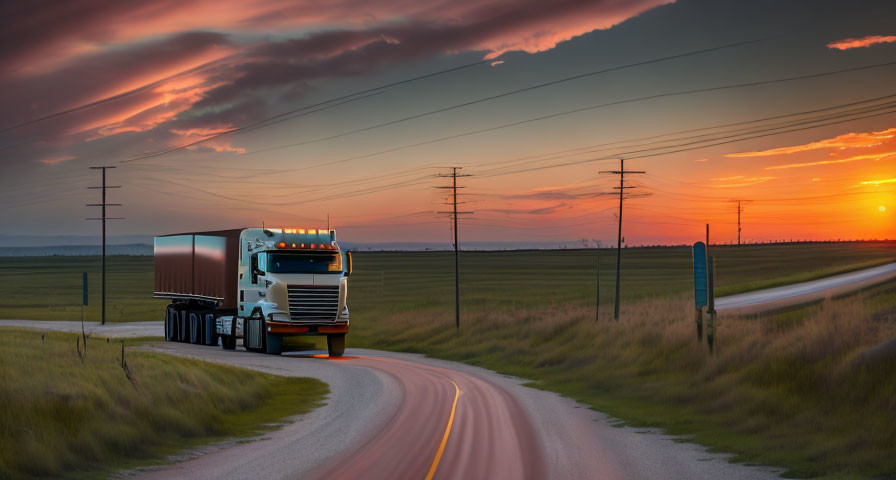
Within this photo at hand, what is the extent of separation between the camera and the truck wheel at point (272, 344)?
44578 millimetres

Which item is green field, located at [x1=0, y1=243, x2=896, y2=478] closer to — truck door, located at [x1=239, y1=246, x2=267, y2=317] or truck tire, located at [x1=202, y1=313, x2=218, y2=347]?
truck tire, located at [x1=202, y1=313, x2=218, y2=347]

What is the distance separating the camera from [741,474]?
15.6 metres

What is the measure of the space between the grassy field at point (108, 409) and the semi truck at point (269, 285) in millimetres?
13073

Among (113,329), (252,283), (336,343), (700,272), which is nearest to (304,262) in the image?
(252,283)

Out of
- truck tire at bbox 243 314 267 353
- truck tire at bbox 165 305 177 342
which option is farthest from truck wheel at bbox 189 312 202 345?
truck tire at bbox 243 314 267 353

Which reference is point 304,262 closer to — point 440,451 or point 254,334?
point 254,334

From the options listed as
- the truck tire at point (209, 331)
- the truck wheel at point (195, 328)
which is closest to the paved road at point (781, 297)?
the truck tire at point (209, 331)

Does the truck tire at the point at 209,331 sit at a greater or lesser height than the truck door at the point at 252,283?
lesser

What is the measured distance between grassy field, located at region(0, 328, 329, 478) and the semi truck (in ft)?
42.9

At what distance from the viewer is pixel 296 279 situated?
42.1m

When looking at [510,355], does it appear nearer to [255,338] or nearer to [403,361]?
[403,361]

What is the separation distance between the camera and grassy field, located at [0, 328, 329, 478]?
1598cm

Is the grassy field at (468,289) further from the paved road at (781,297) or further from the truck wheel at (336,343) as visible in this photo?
the truck wheel at (336,343)

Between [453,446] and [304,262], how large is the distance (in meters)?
25.8
